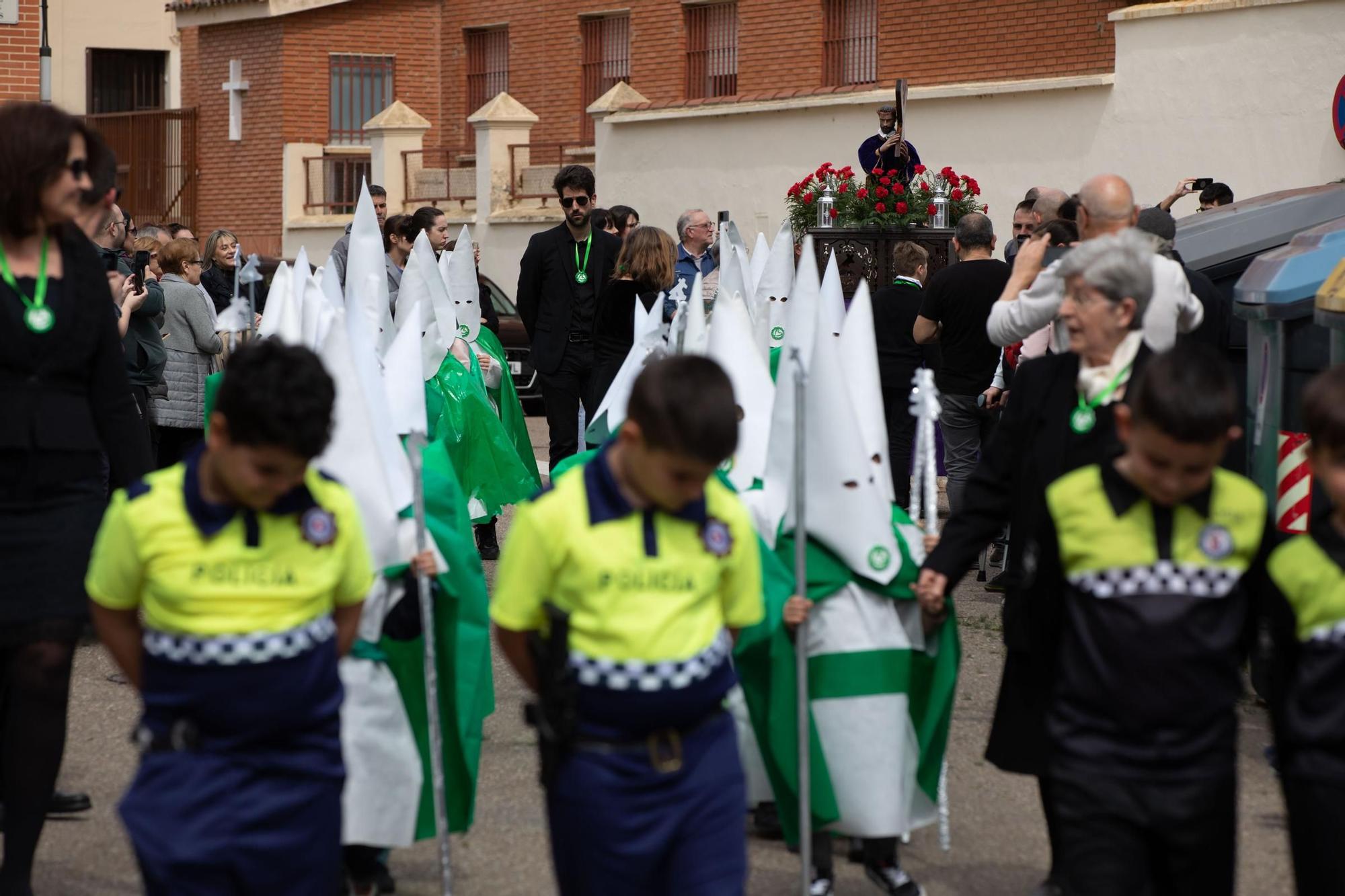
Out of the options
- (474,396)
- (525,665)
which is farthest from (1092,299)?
(474,396)

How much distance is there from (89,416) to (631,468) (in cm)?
178

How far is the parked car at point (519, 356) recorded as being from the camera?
18625 millimetres

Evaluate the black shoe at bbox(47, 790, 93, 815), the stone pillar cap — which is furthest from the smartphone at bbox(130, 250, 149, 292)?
the stone pillar cap

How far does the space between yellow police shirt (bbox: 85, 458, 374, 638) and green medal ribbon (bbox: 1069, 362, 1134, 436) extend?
5.88 feet

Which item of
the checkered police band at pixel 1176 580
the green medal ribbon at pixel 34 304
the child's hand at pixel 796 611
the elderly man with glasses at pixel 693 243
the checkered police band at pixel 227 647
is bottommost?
the child's hand at pixel 796 611

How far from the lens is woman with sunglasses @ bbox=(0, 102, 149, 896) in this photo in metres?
4.45

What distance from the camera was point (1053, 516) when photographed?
3814mm

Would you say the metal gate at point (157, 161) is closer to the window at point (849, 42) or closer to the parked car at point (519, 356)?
the window at point (849, 42)

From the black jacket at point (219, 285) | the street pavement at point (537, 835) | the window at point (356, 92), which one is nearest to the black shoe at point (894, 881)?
the street pavement at point (537, 835)

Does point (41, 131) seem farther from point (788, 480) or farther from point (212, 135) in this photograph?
point (212, 135)

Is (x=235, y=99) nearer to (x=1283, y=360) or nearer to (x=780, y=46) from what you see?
(x=780, y=46)

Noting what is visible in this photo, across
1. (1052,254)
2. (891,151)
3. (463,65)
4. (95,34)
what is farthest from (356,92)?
(1052,254)

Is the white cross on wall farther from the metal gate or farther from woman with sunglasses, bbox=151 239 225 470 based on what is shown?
woman with sunglasses, bbox=151 239 225 470

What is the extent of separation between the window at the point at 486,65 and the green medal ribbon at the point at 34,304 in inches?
979
